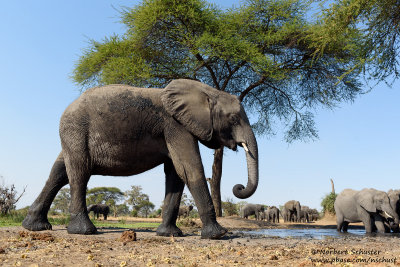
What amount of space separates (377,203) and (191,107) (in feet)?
28.7

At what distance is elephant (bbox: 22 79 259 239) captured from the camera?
23.8 feet

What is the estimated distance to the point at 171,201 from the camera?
800 centimetres

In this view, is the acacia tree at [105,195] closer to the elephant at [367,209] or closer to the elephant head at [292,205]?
the elephant head at [292,205]

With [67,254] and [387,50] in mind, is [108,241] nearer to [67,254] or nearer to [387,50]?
[67,254]

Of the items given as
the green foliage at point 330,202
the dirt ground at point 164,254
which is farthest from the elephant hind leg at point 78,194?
the green foliage at point 330,202

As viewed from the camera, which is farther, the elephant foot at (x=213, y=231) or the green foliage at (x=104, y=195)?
the green foliage at (x=104, y=195)

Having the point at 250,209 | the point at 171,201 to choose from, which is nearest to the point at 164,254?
the point at 171,201

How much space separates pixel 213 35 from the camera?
19062 mm

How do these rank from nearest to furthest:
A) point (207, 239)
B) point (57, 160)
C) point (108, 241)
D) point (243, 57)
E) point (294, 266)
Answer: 1. point (294, 266)
2. point (108, 241)
3. point (207, 239)
4. point (57, 160)
5. point (243, 57)

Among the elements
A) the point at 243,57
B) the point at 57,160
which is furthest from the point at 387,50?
the point at 57,160

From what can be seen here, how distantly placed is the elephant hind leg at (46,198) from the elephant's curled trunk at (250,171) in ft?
13.1

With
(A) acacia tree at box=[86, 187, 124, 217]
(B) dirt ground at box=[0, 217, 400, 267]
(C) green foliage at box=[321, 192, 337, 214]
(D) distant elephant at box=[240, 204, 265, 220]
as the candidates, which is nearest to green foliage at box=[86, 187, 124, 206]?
(A) acacia tree at box=[86, 187, 124, 217]

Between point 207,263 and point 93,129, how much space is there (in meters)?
3.99

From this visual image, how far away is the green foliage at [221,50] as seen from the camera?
707 inches
